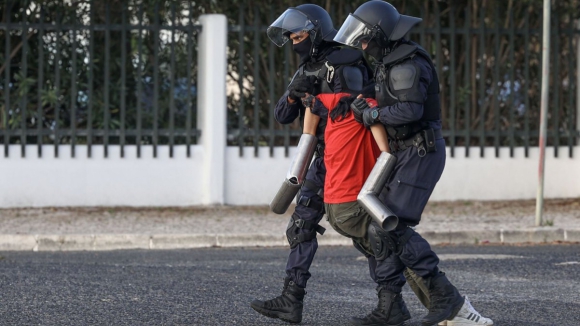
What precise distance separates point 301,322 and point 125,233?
192 inches

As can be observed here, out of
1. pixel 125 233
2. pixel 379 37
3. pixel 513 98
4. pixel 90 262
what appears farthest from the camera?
pixel 513 98

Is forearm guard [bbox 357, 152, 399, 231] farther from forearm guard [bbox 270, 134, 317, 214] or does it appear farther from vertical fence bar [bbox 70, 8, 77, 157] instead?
vertical fence bar [bbox 70, 8, 77, 157]

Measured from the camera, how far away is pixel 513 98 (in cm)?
1406

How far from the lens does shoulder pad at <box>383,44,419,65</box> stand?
581 cm

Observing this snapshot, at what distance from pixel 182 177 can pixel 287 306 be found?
7.30 m

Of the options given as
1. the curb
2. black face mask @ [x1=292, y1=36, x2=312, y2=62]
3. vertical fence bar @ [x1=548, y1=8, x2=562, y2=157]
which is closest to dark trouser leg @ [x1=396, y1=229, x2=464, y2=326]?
black face mask @ [x1=292, y1=36, x2=312, y2=62]

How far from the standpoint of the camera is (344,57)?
245 inches

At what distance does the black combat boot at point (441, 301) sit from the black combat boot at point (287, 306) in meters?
0.72

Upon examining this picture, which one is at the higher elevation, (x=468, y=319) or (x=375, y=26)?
(x=375, y=26)

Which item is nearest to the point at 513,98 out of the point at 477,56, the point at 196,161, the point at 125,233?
the point at 477,56

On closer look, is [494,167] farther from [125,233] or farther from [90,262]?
[90,262]

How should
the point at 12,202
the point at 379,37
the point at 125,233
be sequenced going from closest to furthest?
the point at 379,37 < the point at 125,233 < the point at 12,202

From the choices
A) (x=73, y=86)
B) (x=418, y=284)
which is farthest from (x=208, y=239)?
(x=418, y=284)

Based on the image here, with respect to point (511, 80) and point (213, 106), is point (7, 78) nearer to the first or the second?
point (213, 106)
